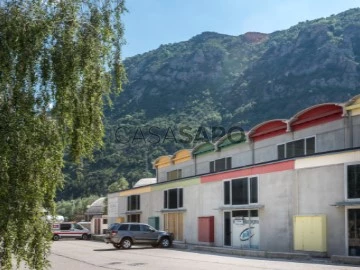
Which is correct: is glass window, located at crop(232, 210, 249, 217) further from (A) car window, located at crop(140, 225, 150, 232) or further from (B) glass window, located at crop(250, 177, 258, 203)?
(A) car window, located at crop(140, 225, 150, 232)

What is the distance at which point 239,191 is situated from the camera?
3306cm

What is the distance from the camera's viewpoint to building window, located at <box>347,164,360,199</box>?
80.6 feet

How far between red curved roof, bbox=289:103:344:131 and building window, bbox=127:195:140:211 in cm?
2109

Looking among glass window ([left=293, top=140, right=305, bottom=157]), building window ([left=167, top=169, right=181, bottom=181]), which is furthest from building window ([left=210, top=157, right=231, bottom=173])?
glass window ([left=293, top=140, right=305, bottom=157])

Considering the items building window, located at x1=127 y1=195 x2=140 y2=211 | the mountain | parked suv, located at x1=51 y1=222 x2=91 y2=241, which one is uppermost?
the mountain

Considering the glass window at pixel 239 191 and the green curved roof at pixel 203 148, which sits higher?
the green curved roof at pixel 203 148

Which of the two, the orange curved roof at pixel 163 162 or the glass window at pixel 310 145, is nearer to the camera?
the glass window at pixel 310 145

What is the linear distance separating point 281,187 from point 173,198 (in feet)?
48.6

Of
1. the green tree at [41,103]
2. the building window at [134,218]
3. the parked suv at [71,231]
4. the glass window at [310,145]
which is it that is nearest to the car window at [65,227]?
the parked suv at [71,231]

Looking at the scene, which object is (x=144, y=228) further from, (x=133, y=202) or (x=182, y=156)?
(x=133, y=202)

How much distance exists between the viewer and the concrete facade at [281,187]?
25.6m

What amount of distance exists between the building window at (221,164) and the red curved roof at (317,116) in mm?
8659

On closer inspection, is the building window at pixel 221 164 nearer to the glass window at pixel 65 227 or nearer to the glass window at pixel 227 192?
the glass window at pixel 227 192

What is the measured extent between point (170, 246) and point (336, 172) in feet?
49.8
